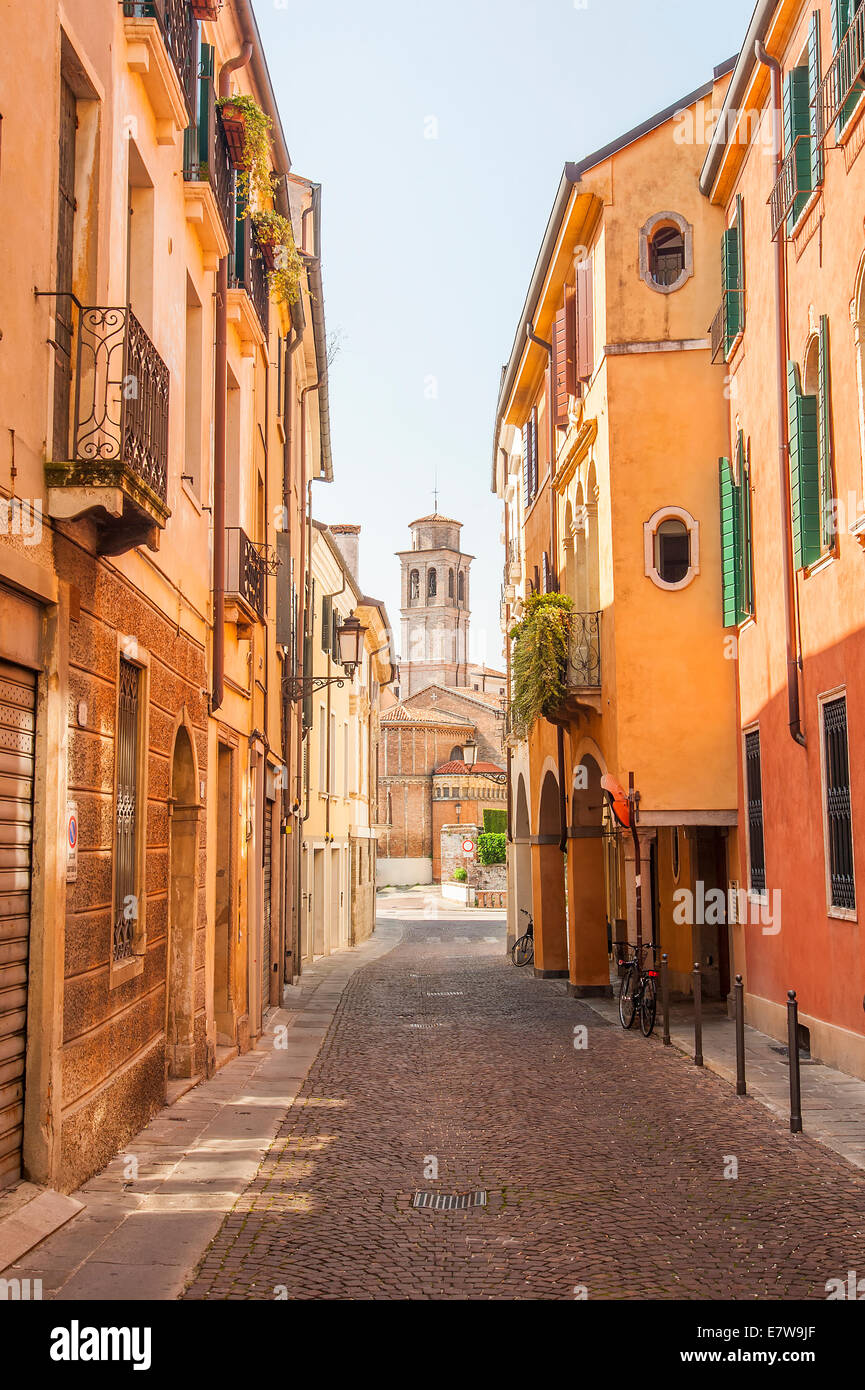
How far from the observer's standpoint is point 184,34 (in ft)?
32.9

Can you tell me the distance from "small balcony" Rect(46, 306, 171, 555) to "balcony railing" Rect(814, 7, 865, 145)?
6127 mm

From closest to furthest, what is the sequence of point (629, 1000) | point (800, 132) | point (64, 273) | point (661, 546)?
point (64, 273), point (800, 132), point (629, 1000), point (661, 546)

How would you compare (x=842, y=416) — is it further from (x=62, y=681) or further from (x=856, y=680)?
(x=62, y=681)

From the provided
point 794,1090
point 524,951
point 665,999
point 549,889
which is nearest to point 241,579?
point 665,999

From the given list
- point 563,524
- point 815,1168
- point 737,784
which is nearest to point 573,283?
point 563,524

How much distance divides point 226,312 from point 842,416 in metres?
5.64

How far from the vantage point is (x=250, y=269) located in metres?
14.0

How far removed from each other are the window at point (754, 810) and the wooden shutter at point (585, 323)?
5.41 m

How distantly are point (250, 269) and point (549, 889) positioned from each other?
1242 centimetres

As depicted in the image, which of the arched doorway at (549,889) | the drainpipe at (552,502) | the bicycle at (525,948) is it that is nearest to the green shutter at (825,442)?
the drainpipe at (552,502)

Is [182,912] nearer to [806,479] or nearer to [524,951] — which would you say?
[806,479]

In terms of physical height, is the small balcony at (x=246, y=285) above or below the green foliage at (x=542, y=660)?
above

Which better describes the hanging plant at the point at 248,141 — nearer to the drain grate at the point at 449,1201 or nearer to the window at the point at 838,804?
the window at the point at 838,804

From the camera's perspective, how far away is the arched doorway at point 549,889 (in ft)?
74.3
